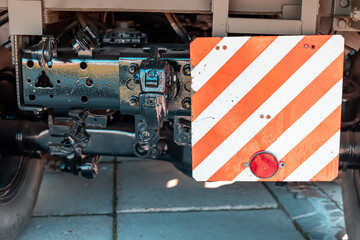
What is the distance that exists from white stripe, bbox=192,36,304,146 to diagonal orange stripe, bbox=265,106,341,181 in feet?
1.03

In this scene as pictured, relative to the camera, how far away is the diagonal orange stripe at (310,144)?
6.70 ft

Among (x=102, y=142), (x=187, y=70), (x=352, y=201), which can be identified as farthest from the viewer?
(x=352, y=201)

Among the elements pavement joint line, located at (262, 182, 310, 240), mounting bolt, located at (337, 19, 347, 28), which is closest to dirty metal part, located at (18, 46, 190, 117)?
mounting bolt, located at (337, 19, 347, 28)

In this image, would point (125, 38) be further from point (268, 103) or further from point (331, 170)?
point (331, 170)

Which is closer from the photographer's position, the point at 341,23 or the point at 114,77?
the point at 341,23

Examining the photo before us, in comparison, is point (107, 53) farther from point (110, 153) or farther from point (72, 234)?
point (72, 234)

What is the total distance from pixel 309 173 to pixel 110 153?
111 centimetres

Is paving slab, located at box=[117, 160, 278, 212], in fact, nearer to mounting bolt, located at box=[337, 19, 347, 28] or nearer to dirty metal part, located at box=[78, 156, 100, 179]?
dirty metal part, located at box=[78, 156, 100, 179]

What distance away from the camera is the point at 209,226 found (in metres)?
3.12

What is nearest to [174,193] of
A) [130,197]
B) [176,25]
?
[130,197]

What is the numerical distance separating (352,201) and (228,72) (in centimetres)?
129

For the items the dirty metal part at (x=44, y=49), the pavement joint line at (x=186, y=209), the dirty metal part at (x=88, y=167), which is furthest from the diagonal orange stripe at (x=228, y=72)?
the pavement joint line at (x=186, y=209)

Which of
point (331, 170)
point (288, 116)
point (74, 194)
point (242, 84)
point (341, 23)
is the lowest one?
point (74, 194)

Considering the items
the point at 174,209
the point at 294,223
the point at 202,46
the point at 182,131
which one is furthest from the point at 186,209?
the point at 202,46
